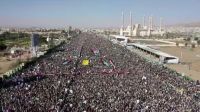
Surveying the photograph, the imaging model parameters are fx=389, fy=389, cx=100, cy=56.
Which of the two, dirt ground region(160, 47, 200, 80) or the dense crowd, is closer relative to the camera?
the dense crowd

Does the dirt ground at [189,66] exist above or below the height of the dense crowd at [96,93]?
below

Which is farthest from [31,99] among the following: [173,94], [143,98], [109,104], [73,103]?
[173,94]

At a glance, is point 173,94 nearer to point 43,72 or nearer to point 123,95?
point 123,95

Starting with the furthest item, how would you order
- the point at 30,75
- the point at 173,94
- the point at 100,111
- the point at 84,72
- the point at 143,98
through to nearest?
1. the point at 84,72
2. the point at 30,75
3. the point at 173,94
4. the point at 143,98
5. the point at 100,111

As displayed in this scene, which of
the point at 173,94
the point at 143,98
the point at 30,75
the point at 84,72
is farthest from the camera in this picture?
the point at 84,72

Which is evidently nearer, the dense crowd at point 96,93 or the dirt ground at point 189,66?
the dense crowd at point 96,93

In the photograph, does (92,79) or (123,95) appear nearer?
(123,95)

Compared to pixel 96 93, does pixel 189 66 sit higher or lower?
lower

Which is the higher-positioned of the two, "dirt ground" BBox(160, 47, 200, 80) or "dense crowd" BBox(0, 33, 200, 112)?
"dense crowd" BBox(0, 33, 200, 112)

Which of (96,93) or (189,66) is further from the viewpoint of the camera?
(189,66)

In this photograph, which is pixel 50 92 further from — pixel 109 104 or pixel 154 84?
pixel 154 84
